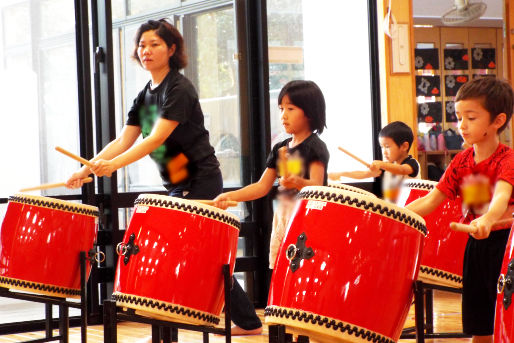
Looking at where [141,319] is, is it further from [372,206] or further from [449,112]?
[449,112]

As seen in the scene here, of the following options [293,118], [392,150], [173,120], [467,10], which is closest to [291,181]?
[293,118]

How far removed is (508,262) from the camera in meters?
1.76

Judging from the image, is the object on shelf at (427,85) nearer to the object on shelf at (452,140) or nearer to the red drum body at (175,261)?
the object on shelf at (452,140)

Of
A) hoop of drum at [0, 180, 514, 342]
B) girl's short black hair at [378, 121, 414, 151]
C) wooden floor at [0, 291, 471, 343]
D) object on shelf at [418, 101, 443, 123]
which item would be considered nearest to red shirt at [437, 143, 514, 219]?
hoop of drum at [0, 180, 514, 342]

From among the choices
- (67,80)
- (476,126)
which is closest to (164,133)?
(476,126)

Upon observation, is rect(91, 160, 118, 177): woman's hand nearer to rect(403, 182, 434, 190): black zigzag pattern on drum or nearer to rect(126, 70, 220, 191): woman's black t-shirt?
rect(126, 70, 220, 191): woman's black t-shirt

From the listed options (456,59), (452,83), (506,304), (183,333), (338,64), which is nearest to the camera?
(506,304)

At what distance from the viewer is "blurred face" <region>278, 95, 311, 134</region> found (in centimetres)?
298

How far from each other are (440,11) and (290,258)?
279 inches

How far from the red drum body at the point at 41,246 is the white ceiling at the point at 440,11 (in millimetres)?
5798

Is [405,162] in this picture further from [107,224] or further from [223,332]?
[223,332]

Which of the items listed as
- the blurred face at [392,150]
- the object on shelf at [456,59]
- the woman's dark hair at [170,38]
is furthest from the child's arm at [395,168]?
the object on shelf at [456,59]

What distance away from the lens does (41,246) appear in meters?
3.07

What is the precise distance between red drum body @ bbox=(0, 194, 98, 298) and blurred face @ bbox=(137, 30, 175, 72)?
0.62 meters
